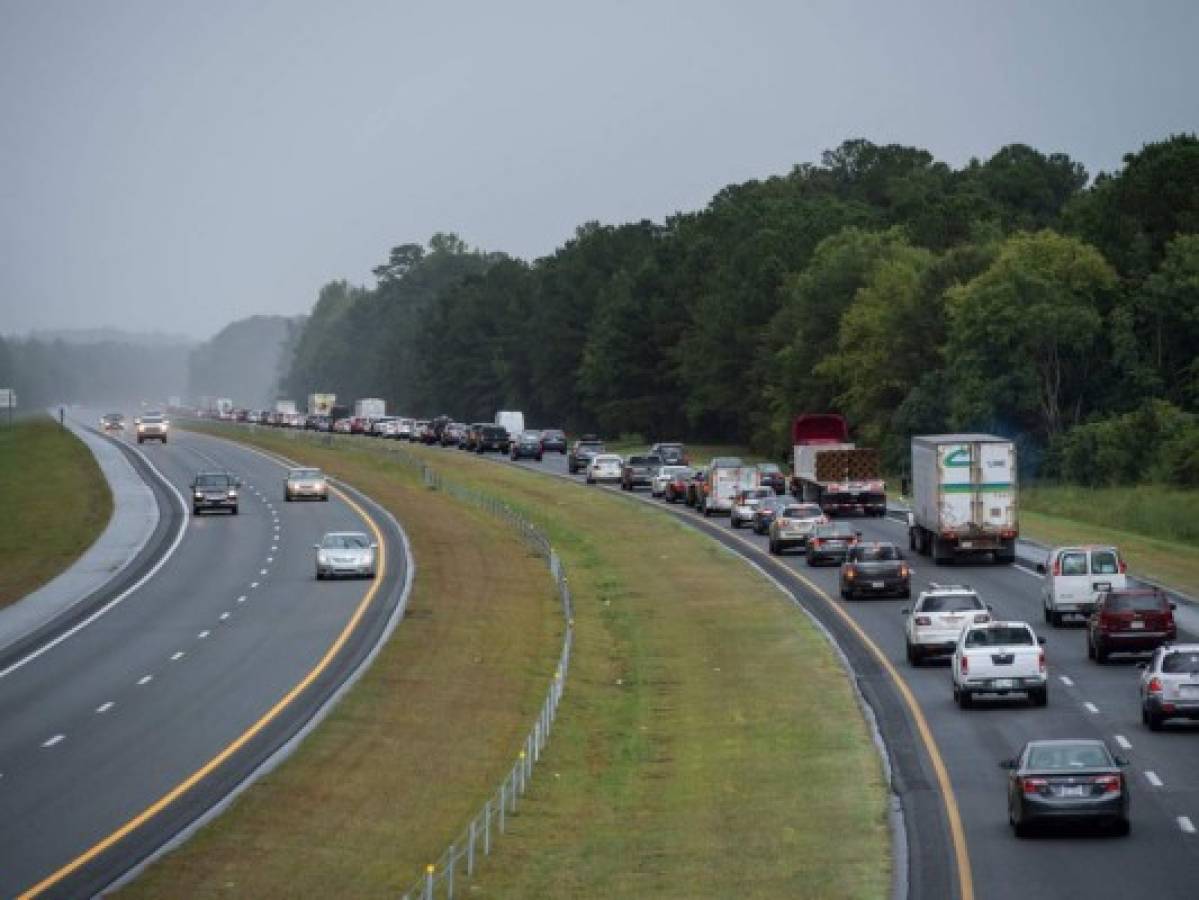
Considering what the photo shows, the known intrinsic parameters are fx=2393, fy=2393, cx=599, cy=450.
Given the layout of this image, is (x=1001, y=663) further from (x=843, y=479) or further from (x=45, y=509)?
(x=45, y=509)

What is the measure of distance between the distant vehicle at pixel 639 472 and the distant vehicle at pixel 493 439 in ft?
109

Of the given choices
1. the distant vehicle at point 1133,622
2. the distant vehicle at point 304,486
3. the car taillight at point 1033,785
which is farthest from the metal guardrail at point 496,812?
the distant vehicle at point 304,486

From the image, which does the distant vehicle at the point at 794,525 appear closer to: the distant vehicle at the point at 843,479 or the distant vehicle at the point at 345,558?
the distant vehicle at the point at 843,479

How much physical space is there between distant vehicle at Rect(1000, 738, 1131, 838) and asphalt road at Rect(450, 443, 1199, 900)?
14.0 inches

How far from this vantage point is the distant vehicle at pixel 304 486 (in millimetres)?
106000

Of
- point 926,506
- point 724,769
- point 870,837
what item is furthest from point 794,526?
point 870,837

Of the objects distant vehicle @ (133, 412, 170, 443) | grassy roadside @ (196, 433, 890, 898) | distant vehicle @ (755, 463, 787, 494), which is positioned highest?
distant vehicle @ (133, 412, 170, 443)

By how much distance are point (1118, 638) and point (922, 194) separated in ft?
478

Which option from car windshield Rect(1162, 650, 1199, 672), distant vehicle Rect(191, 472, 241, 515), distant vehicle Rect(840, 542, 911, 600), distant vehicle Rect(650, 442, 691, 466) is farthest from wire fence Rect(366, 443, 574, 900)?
distant vehicle Rect(650, 442, 691, 466)

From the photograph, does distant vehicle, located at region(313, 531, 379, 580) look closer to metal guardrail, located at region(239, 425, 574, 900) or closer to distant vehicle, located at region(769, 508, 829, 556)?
metal guardrail, located at region(239, 425, 574, 900)

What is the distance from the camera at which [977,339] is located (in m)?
121

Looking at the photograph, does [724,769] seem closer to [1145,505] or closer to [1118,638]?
[1118,638]

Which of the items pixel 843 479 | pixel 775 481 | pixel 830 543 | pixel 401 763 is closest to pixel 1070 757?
pixel 401 763

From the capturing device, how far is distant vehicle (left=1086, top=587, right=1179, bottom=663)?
→ 157 ft
